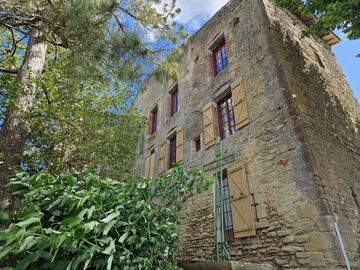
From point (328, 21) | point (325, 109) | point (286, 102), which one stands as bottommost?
point (286, 102)

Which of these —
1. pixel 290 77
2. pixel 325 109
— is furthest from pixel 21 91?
pixel 325 109

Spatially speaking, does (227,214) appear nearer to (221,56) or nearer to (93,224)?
(93,224)

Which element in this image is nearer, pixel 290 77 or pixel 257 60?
pixel 290 77

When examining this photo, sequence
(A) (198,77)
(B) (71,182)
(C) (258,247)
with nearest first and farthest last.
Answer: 1. (B) (71,182)
2. (C) (258,247)
3. (A) (198,77)

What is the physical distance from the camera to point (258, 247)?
14.2 ft

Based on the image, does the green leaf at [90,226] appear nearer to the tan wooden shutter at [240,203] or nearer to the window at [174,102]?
the tan wooden shutter at [240,203]

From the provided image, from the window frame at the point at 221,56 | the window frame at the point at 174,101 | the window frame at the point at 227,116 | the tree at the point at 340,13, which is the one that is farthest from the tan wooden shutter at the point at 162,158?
the tree at the point at 340,13

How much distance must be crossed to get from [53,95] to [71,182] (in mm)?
4032

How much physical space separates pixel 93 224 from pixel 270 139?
398 cm

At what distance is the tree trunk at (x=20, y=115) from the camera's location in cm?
332

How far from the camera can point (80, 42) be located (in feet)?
14.5

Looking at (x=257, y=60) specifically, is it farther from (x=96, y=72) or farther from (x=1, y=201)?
(x=1, y=201)

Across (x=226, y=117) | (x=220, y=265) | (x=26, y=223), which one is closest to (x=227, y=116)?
(x=226, y=117)

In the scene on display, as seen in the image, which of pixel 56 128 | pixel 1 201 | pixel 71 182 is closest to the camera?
pixel 71 182
